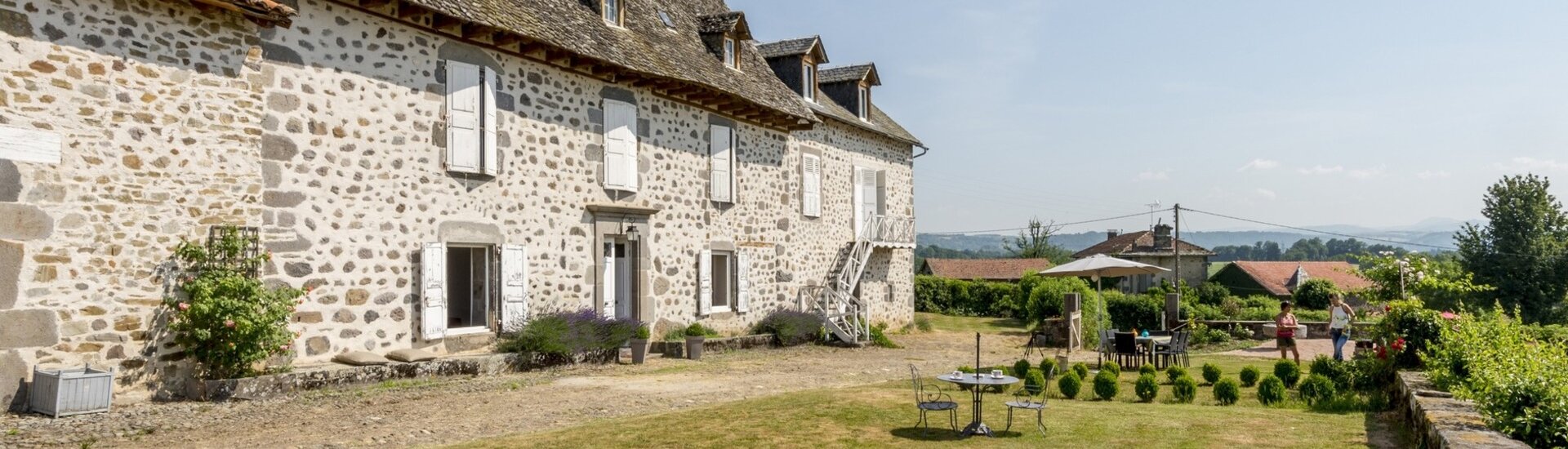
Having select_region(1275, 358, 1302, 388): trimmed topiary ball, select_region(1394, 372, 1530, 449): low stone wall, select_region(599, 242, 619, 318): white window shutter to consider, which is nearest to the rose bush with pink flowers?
select_region(599, 242, 619, 318): white window shutter

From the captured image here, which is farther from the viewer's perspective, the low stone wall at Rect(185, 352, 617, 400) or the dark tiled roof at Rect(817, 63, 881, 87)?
Answer: the dark tiled roof at Rect(817, 63, 881, 87)

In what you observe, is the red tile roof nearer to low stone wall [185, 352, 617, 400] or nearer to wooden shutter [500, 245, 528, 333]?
wooden shutter [500, 245, 528, 333]

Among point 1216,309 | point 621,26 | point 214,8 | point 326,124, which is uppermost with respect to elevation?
point 621,26

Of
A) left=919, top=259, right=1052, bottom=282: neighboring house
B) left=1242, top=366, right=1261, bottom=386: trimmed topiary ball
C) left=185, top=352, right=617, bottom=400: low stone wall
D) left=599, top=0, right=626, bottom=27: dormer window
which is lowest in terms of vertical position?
left=1242, top=366, right=1261, bottom=386: trimmed topiary ball

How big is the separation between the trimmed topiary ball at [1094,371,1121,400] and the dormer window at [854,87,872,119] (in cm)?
1339

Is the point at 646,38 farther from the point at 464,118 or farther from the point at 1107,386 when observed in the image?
the point at 1107,386

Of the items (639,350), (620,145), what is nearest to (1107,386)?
(639,350)

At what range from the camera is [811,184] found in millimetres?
20984

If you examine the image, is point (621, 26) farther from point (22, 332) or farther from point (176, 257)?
point (22, 332)

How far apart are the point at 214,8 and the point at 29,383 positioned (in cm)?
381

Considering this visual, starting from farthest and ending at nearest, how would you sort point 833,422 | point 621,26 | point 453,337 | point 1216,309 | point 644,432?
point 1216,309 < point 621,26 < point 453,337 < point 833,422 < point 644,432

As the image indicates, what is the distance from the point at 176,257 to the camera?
973 cm

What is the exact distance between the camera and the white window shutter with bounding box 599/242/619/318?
15514 millimetres

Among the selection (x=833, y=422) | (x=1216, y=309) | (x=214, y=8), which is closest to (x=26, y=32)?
(x=214, y=8)
